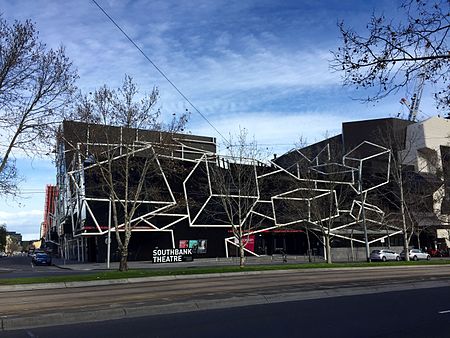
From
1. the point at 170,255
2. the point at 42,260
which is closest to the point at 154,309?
the point at 170,255

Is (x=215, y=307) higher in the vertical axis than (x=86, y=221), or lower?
lower

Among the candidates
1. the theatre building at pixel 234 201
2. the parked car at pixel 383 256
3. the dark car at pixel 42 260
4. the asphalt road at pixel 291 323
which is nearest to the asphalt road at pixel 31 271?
the dark car at pixel 42 260

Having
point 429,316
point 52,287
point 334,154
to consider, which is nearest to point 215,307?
point 429,316

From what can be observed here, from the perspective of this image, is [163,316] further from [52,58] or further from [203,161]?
[203,161]

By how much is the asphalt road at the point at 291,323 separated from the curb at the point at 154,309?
0.55 metres

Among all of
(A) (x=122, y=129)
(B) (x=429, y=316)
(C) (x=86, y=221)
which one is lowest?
(B) (x=429, y=316)

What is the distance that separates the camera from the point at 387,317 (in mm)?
10914

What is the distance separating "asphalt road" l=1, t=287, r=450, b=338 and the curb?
0.55 m

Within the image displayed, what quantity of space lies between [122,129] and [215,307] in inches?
692

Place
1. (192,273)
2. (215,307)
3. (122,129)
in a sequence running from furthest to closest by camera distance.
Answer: (122,129)
(192,273)
(215,307)

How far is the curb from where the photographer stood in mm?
10758

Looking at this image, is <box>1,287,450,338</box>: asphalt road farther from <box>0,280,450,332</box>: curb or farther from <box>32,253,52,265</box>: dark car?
<box>32,253,52,265</box>: dark car

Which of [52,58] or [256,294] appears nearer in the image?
[256,294]

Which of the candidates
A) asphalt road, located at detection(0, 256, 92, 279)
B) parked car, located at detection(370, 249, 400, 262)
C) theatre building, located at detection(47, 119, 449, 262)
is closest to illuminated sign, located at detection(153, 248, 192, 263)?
theatre building, located at detection(47, 119, 449, 262)
